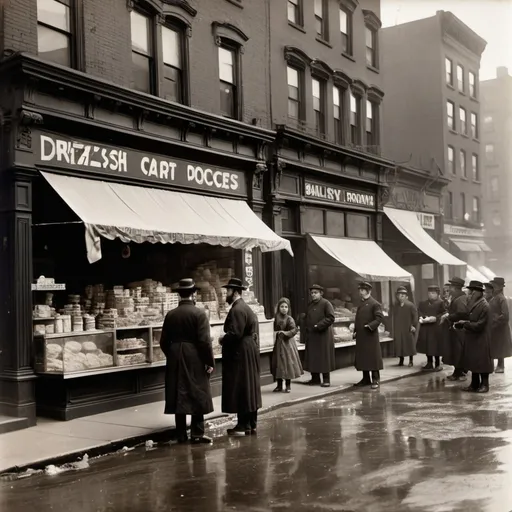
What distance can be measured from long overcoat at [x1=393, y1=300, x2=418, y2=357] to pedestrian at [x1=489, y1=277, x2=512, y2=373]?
2.28 meters

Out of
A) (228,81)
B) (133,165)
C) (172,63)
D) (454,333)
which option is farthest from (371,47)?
(133,165)

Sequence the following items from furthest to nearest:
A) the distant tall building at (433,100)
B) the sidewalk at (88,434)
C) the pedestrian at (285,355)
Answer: the distant tall building at (433,100), the pedestrian at (285,355), the sidewalk at (88,434)

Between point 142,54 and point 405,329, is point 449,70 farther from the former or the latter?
point 142,54

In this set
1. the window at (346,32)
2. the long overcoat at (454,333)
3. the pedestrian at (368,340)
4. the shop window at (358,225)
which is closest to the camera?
the long overcoat at (454,333)

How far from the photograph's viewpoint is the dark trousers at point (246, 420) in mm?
9649

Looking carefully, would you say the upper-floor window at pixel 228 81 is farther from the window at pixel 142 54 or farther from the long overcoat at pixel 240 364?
the long overcoat at pixel 240 364

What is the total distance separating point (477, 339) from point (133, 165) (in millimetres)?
7333

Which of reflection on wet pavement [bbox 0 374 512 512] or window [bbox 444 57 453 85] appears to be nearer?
reflection on wet pavement [bbox 0 374 512 512]

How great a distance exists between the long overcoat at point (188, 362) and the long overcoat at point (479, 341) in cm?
609

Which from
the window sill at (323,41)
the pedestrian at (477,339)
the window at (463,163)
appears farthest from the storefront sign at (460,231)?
the pedestrian at (477,339)

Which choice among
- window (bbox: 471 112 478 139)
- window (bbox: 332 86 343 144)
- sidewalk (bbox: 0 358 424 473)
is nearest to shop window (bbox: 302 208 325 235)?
window (bbox: 332 86 343 144)

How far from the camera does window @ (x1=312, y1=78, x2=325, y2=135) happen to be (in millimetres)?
19922

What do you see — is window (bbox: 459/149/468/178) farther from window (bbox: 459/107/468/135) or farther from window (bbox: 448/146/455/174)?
window (bbox: 459/107/468/135)

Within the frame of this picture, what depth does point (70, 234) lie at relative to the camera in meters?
13.3
